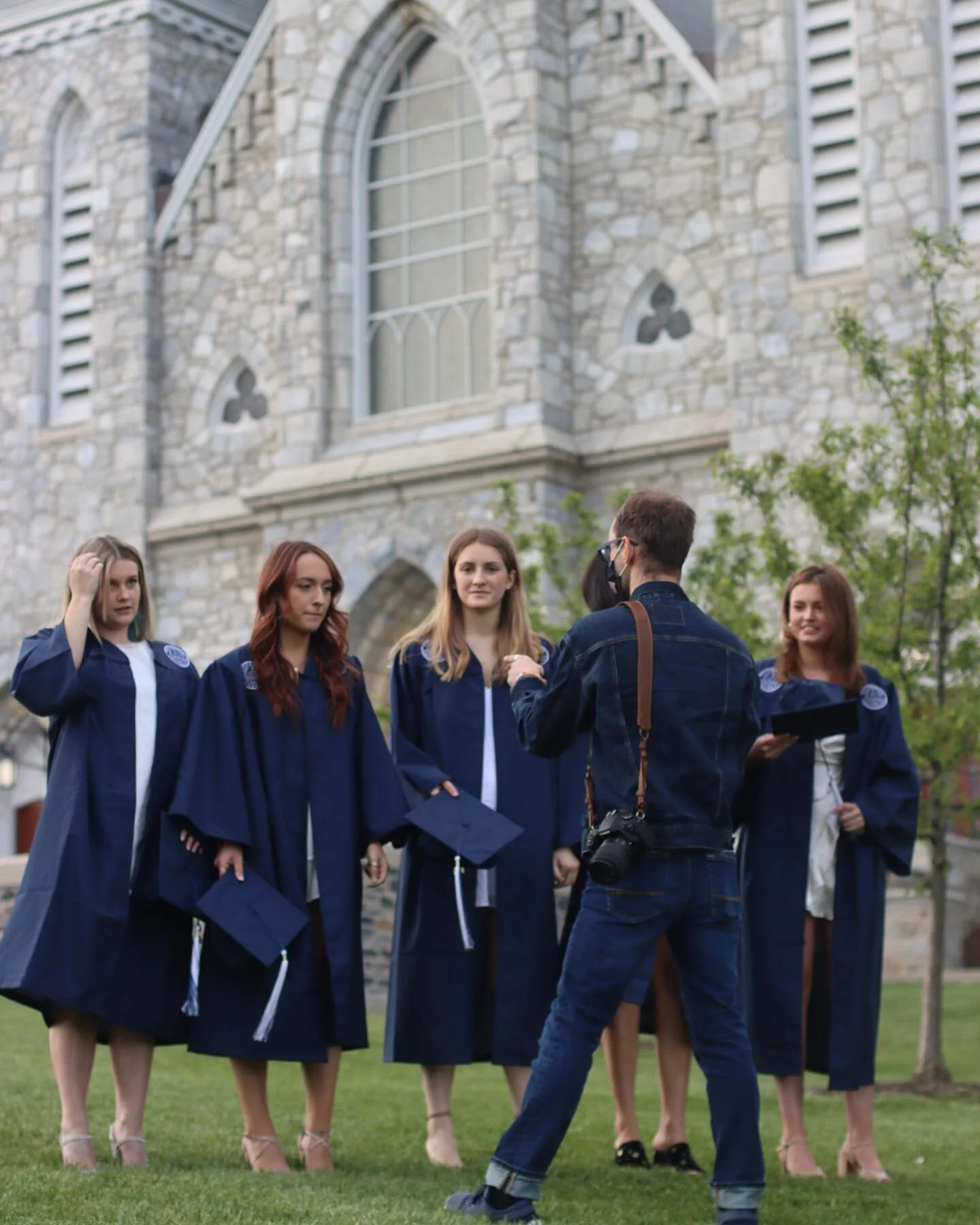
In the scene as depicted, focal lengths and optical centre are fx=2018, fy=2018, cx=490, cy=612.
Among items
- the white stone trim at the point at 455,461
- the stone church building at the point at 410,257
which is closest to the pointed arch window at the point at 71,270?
the stone church building at the point at 410,257

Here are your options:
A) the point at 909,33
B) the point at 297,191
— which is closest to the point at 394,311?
the point at 297,191

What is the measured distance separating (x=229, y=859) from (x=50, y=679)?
764 millimetres

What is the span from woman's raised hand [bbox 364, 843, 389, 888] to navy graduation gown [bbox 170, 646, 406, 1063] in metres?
A: 0.03

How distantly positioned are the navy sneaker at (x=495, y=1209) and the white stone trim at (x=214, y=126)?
17.1 metres

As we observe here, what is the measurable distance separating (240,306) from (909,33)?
7293 mm

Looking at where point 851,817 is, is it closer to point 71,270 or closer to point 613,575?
point 613,575

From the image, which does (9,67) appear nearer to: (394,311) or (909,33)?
(394,311)

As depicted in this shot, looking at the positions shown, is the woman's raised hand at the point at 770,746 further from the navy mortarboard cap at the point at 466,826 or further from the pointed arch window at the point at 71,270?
the pointed arch window at the point at 71,270

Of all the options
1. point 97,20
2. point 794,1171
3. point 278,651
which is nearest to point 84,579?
point 278,651

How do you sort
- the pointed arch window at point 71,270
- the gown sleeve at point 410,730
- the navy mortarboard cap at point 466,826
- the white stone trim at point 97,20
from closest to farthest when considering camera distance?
the navy mortarboard cap at point 466,826 < the gown sleeve at point 410,730 < the white stone trim at point 97,20 < the pointed arch window at point 71,270

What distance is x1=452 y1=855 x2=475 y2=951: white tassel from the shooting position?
6430mm

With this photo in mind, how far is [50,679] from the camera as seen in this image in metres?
6.04

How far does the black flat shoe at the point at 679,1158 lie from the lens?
6.55m

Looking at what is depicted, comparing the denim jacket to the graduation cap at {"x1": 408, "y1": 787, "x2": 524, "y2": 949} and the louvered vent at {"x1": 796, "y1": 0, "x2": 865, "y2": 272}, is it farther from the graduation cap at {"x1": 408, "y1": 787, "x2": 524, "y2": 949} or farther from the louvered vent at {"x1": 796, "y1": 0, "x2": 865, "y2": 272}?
the louvered vent at {"x1": 796, "y1": 0, "x2": 865, "y2": 272}
